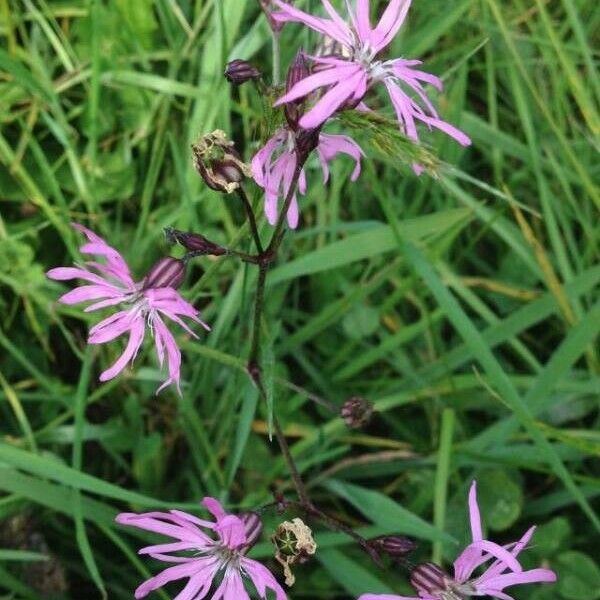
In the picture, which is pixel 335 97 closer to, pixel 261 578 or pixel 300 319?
pixel 261 578

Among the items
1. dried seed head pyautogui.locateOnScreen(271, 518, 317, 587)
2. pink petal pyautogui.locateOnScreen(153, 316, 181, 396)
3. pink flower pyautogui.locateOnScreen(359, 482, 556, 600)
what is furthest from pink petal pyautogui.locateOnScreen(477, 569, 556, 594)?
pink petal pyautogui.locateOnScreen(153, 316, 181, 396)

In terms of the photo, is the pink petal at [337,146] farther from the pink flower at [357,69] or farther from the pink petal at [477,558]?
the pink petal at [477,558]

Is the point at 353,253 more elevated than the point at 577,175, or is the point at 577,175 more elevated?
the point at 577,175

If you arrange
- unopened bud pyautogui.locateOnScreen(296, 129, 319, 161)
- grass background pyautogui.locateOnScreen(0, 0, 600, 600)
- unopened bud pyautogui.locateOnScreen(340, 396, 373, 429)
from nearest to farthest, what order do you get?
unopened bud pyautogui.locateOnScreen(296, 129, 319, 161)
unopened bud pyautogui.locateOnScreen(340, 396, 373, 429)
grass background pyautogui.locateOnScreen(0, 0, 600, 600)

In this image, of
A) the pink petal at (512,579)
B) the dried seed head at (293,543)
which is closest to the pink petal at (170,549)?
the dried seed head at (293,543)

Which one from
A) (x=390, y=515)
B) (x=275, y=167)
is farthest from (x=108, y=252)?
(x=390, y=515)

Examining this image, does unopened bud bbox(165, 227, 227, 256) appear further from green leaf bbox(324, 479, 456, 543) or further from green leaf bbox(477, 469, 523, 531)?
green leaf bbox(477, 469, 523, 531)

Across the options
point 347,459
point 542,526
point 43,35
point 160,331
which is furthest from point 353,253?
point 43,35

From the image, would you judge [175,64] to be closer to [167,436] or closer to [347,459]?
[167,436]
